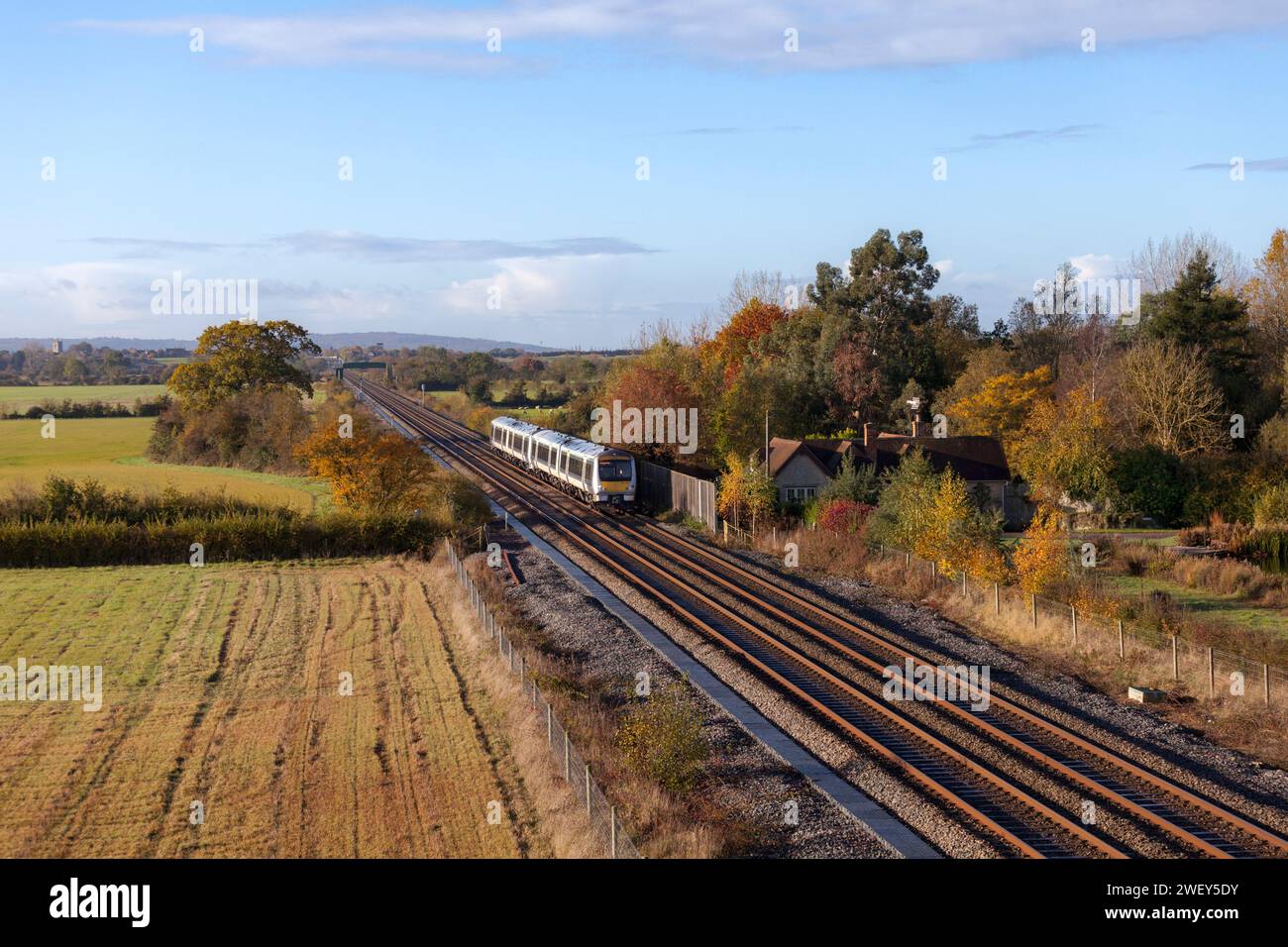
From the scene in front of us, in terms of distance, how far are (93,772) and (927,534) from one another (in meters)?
21.8

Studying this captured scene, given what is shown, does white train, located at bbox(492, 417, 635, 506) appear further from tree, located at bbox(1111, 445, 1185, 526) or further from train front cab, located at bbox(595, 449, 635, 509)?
tree, located at bbox(1111, 445, 1185, 526)

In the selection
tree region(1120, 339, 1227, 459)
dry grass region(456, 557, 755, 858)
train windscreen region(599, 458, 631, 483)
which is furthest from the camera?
tree region(1120, 339, 1227, 459)

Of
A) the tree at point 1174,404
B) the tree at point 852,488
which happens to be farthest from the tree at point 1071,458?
the tree at point 852,488

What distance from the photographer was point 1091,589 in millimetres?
29438

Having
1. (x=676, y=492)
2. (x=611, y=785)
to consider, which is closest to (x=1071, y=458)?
(x=676, y=492)

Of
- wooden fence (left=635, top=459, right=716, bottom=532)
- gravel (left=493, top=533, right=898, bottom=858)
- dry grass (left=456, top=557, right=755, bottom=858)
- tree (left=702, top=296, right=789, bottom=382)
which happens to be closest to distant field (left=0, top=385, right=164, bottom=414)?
tree (left=702, top=296, right=789, bottom=382)

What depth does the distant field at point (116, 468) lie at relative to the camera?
5712cm

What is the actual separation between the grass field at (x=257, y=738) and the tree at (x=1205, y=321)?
4666 cm

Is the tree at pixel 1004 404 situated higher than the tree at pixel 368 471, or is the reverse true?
Answer: the tree at pixel 1004 404

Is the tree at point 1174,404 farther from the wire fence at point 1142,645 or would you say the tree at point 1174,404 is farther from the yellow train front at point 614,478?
the wire fence at point 1142,645

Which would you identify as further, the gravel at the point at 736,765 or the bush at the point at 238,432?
the bush at the point at 238,432

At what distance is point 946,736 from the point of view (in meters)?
18.4

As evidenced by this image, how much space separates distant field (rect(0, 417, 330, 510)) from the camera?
5712cm

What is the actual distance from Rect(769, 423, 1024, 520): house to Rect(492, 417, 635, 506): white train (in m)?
6.30
